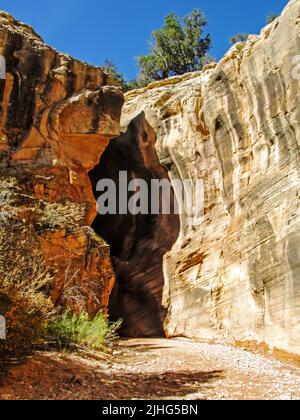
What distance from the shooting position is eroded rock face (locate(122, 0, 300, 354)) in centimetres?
1001

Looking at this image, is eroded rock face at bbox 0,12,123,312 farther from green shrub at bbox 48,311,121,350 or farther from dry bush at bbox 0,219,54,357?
dry bush at bbox 0,219,54,357

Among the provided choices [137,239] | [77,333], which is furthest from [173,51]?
[77,333]

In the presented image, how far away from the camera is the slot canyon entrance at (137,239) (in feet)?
52.9

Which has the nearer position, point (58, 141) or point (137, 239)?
point (58, 141)

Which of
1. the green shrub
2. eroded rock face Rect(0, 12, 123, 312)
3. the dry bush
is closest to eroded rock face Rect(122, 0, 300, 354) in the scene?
eroded rock face Rect(0, 12, 123, 312)

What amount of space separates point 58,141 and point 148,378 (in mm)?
10132

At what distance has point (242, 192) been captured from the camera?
41.2 ft

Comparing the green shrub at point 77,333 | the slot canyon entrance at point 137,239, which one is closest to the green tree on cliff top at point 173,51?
the slot canyon entrance at point 137,239

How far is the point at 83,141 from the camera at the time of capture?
51.3 ft

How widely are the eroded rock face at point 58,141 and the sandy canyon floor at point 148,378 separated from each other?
4.47 metres

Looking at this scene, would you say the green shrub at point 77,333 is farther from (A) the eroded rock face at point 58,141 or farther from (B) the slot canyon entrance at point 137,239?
(B) the slot canyon entrance at point 137,239

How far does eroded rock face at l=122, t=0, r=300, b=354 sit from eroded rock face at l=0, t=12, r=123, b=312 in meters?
2.73

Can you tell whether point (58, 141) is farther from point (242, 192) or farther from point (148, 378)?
point (148, 378)
